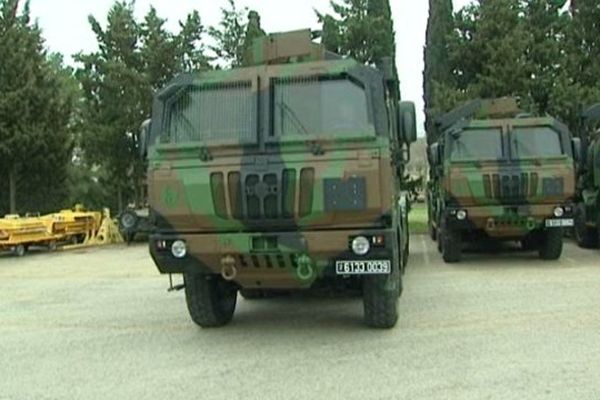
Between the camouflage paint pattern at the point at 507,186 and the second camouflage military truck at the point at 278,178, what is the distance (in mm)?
5780

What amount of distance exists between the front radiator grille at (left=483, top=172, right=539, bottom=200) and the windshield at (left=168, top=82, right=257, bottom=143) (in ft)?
21.7

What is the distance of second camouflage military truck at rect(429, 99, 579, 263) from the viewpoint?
13242 mm

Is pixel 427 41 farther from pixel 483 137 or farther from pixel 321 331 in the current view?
pixel 321 331

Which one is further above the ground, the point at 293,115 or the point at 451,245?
the point at 293,115

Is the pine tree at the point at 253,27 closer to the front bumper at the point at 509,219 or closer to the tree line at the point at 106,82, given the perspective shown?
the tree line at the point at 106,82

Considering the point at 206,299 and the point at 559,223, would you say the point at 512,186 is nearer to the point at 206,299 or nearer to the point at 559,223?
the point at 559,223

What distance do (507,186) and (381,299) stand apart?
236 inches

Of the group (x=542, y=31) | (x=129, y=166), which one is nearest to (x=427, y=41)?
(x=542, y=31)

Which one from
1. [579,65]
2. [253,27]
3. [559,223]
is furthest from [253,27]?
[559,223]

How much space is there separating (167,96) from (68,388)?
2.89m

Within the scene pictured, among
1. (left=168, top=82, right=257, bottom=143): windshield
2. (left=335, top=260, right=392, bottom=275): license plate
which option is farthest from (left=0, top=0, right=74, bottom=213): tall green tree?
(left=335, top=260, right=392, bottom=275): license plate

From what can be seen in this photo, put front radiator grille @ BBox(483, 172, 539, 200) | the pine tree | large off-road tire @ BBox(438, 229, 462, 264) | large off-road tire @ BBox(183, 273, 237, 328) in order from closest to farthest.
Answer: large off-road tire @ BBox(183, 273, 237, 328) < front radiator grille @ BBox(483, 172, 539, 200) < large off-road tire @ BBox(438, 229, 462, 264) < the pine tree

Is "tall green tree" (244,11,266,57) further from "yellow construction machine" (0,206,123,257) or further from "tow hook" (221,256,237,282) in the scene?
"tow hook" (221,256,237,282)

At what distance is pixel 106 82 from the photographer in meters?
24.1
